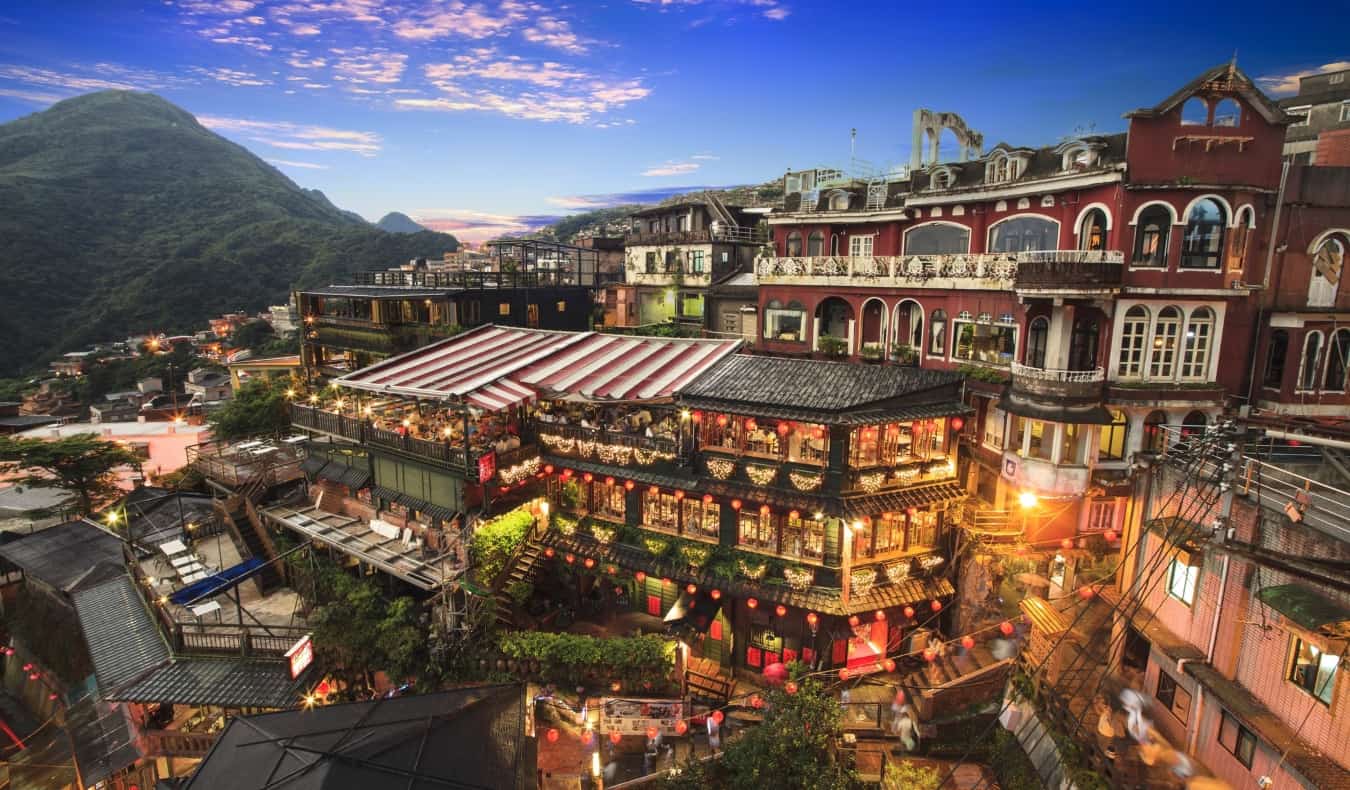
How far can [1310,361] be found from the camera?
72.3ft

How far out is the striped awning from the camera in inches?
1033

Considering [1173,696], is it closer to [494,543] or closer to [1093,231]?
[1093,231]

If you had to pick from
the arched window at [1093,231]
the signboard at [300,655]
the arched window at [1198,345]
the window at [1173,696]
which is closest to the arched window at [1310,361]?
the arched window at [1198,345]

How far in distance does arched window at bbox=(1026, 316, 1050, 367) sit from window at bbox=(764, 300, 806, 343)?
11.3 metres

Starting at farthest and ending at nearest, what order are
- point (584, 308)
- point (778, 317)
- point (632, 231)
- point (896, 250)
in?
point (632, 231), point (584, 308), point (778, 317), point (896, 250)

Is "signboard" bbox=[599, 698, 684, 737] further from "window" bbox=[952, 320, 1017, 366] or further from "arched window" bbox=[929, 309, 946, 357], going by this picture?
"arched window" bbox=[929, 309, 946, 357]

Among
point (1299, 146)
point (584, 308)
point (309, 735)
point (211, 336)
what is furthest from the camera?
point (211, 336)

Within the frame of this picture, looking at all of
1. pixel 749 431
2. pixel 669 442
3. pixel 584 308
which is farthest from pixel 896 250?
pixel 584 308

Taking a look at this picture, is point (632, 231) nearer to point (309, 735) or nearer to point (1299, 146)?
point (1299, 146)

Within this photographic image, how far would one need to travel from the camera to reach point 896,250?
31219 millimetres

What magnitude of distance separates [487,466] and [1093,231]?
2483 centimetres

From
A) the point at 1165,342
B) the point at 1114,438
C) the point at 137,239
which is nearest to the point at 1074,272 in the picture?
the point at 1165,342

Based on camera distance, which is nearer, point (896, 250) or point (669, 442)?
point (669, 442)

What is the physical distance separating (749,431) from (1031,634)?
1214 centimetres
